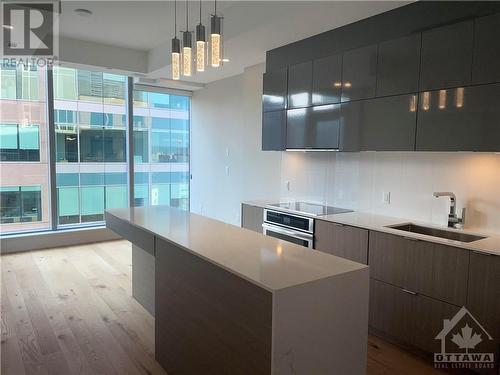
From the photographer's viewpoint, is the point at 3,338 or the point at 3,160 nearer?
the point at 3,338

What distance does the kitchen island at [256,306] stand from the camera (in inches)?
61.7

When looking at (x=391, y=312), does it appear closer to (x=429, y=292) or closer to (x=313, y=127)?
(x=429, y=292)

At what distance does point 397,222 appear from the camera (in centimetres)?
310

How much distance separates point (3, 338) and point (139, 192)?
3.80 meters

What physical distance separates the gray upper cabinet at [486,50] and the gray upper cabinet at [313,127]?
1241mm

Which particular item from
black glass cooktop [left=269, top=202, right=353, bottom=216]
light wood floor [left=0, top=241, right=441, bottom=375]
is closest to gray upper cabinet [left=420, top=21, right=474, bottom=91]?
black glass cooktop [left=269, top=202, right=353, bottom=216]

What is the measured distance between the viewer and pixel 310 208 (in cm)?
385

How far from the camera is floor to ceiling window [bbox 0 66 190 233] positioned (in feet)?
17.3

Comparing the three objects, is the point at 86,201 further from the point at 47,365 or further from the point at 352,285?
the point at 352,285

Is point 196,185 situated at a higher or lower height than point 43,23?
lower

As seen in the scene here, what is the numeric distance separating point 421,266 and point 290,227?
136 cm

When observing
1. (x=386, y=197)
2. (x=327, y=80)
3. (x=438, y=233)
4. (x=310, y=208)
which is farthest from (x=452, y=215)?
(x=327, y=80)

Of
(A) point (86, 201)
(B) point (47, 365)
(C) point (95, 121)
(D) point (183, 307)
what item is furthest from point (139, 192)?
(D) point (183, 307)

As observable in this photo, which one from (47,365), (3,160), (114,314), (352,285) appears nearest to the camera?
(352,285)
